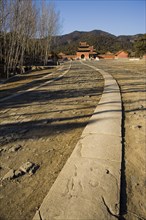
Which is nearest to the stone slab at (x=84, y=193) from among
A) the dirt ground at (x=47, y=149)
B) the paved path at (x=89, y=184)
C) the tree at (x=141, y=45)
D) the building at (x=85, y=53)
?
the paved path at (x=89, y=184)

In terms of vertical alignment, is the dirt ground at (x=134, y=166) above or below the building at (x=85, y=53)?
below

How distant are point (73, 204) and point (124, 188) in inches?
25.3

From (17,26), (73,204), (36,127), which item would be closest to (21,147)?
(36,127)

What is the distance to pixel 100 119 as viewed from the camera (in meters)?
4.90

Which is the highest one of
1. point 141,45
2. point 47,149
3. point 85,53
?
point 85,53

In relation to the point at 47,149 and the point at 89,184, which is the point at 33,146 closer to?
the point at 47,149

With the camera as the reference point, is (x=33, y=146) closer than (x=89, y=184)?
No

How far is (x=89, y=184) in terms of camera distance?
2459mm

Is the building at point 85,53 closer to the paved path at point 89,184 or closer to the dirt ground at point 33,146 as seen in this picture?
the dirt ground at point 33,146

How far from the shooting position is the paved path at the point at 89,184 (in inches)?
80.2

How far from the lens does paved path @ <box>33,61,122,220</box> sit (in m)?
2.04

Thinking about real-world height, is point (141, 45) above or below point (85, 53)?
below

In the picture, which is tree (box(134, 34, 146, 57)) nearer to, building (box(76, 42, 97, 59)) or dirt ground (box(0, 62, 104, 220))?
building (box(76, 42, 97, 59))

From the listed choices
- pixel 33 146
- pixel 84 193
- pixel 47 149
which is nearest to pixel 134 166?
pixel 84 193
